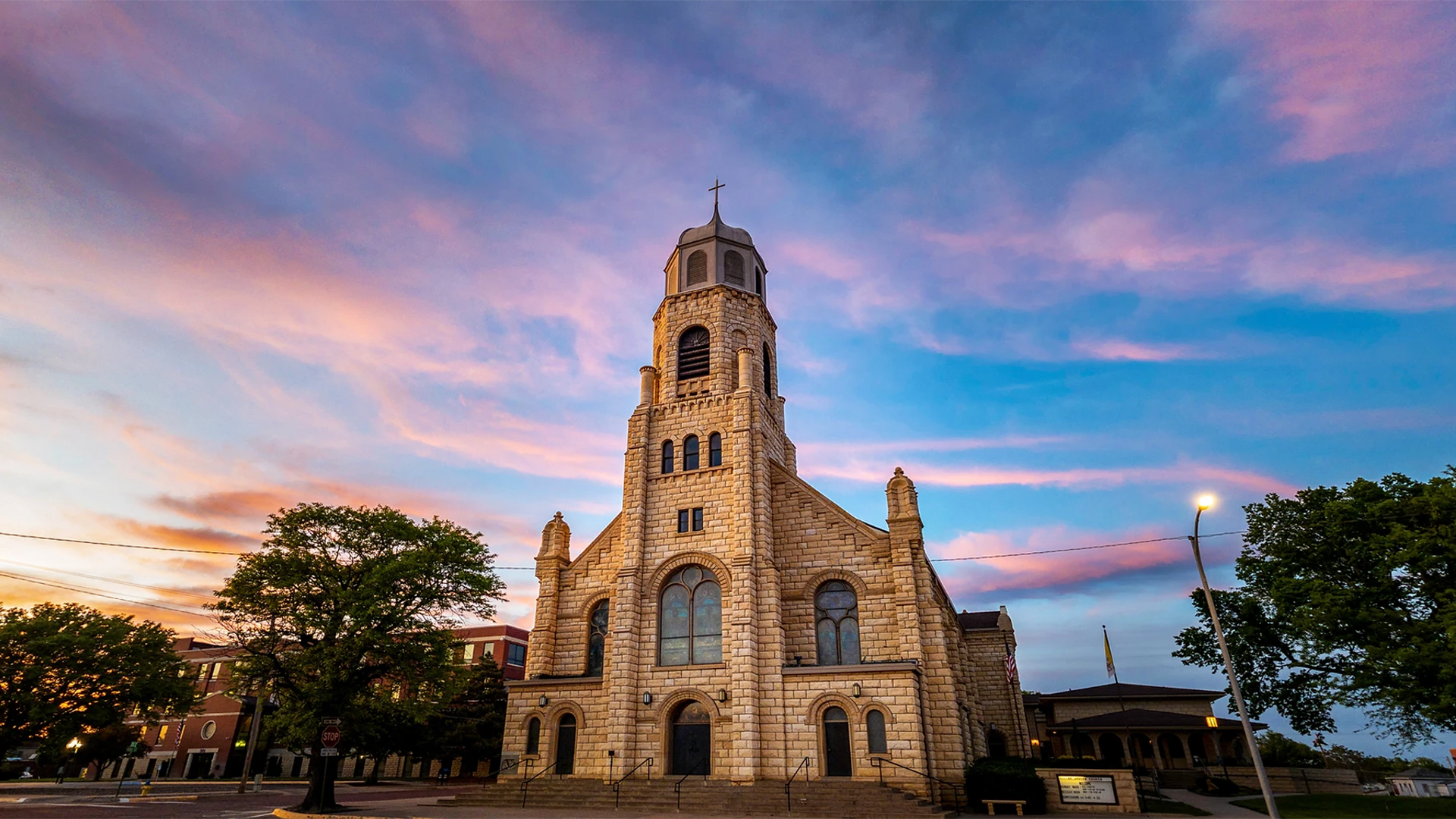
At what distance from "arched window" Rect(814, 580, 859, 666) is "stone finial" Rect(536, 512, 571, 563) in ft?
38.0

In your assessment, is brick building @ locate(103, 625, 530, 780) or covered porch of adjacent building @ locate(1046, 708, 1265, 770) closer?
covered porch of adjacent building @ locate(1046, 708, 1265, 770)

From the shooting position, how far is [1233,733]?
42.1 metres

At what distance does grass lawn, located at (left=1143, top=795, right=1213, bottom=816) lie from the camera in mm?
24456

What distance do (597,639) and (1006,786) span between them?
1652 centimetres

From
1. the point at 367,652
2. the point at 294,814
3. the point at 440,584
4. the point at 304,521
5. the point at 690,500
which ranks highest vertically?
the point at 690,500

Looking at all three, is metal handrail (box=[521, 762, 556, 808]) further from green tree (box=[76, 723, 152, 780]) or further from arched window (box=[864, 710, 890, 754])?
green tree (box=[76, 723, 152, 780])

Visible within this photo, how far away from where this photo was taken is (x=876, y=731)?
25031mm

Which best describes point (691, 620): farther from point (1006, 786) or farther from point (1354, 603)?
point (1354, 603)

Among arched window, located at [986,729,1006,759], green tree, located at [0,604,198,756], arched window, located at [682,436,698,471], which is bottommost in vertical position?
arched window, located at [986,729,1006,759]

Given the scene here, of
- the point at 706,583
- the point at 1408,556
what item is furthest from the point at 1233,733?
the point at 706,583

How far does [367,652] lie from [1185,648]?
33940 millimetres

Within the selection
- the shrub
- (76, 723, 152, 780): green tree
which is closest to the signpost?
the shrub

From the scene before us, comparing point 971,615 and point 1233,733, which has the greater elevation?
point 971,615

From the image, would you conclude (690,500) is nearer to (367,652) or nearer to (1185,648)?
(367,652)
